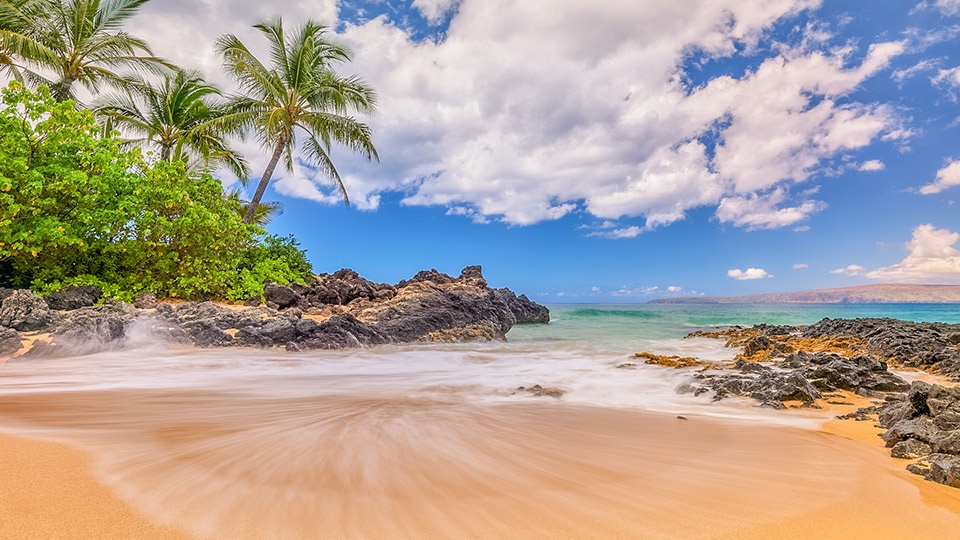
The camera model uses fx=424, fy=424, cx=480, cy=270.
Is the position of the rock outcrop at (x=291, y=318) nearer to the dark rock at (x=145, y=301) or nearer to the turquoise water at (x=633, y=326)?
the dark rock at (x=145, y=301)

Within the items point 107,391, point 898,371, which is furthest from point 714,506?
point 898,371

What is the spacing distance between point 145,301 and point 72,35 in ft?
39.1

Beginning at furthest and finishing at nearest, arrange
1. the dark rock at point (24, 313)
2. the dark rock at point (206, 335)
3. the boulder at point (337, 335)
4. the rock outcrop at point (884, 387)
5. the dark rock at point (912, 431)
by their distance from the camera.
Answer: the boulder at point (337, 335)
the dark rock at point (206, 335)
the dark rock at point (24, 313)
the dark rock at point (912, 431)
the rock outcrop at point (884, 387)

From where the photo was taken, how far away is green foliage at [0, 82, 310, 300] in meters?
9.12

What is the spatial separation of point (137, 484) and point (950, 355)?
1042cm

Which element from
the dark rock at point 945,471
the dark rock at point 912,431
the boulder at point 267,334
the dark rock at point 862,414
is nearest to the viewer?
the dark rock at point 945,471

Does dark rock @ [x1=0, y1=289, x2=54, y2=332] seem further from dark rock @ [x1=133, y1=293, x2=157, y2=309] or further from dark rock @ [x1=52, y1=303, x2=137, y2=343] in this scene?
dark rock @ [x1=133, y1=293, x2=157, y2=309]

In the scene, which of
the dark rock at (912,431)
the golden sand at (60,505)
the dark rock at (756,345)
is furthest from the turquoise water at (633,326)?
the golden sand at (60,505)

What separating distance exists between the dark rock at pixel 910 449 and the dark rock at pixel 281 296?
12546mm

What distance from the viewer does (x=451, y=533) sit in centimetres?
153

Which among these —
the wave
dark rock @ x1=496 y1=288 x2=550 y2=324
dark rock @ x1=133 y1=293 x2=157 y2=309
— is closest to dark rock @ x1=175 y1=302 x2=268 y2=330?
dark rock @ x1=133 y1=293 x2=157 y2=309

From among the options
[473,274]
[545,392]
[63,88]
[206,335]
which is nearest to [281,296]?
[206,335]

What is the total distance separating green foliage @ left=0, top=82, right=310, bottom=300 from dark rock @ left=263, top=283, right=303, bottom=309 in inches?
14.1

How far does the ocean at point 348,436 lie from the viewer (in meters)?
1.69
